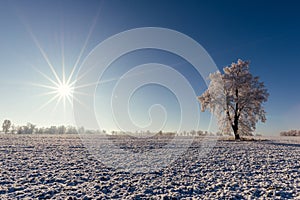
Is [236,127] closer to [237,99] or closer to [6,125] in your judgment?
[237,99]

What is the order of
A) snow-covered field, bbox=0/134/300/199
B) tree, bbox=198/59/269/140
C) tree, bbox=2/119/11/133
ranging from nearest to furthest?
1. snow-covered field, bbox=0/134/300/199
2. tree, bbox=198/59/269/140
3. tree, bbox=2/119/11/133

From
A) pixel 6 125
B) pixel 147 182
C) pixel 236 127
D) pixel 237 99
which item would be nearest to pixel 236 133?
pixel 236 127

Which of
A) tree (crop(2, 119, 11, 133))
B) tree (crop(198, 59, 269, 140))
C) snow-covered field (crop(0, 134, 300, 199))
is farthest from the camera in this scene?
tree (crop(2, 119, 11, 133))

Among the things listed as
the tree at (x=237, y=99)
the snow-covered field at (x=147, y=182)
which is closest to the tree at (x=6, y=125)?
the tree at (x=237, y=99)

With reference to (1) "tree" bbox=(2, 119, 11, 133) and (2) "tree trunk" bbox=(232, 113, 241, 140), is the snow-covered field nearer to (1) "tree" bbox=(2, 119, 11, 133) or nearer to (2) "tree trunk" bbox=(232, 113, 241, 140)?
(2) "tree trunk" bbox=(232, 113, 241, 140)

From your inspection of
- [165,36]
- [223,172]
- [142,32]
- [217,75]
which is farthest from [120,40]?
[223,172]

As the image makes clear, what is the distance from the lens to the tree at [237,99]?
39.0 metres

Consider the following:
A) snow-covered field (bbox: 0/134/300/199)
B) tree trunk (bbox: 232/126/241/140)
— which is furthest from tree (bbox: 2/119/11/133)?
snow-covered field (bbox: 0/134/300/199)

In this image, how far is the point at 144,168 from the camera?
12.8 m

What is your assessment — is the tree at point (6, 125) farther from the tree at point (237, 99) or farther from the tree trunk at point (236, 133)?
the tree trunk at point (236, 133)

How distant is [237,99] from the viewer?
39.7m

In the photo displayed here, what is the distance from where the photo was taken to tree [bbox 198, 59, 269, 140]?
39.0 m

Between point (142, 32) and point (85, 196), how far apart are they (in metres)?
30.1

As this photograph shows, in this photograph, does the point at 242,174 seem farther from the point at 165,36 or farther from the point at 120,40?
the point at 165,36
